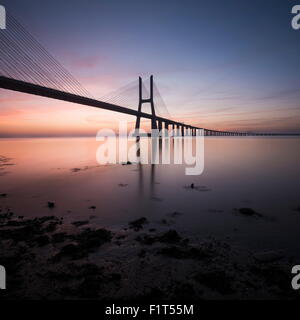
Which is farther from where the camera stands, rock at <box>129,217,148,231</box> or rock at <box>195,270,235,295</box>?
rock at <box>129,217,148,231</box>

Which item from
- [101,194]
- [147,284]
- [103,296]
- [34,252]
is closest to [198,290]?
[147,284]

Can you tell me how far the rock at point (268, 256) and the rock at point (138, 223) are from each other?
7.77 ft

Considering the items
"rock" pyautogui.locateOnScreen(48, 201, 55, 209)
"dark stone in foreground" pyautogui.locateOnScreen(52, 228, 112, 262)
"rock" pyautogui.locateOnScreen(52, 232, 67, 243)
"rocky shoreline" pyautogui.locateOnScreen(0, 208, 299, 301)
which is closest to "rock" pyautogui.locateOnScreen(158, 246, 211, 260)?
"rocky shoreline" pyautogui.locateOnScreen(0, 208, 299, 301)

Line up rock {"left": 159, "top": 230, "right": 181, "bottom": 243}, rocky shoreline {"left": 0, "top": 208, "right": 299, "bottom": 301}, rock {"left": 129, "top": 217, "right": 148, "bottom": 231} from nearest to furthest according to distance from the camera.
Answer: rocky shoreline {"left": 0, "top": 208, "right": 299, "bottom": 301} → rock {"left": 159, "top": 230, "right": 181, "bottom": 243} → rock {"left": 129, "top": 217, "right": 148, "bottom": 231}

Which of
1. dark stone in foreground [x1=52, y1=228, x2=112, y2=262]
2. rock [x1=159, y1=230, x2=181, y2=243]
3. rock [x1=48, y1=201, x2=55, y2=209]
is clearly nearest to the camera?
dark stone in foreground [x1=52, y1=228, x2=112, y2=262]

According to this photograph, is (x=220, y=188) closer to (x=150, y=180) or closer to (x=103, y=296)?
(x=150, y=180)

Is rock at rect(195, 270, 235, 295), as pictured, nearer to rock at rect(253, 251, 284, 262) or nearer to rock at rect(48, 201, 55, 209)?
rock at rect(253, 251, 284, 262)

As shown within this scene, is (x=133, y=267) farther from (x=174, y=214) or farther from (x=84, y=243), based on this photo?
(x=174, y=214)

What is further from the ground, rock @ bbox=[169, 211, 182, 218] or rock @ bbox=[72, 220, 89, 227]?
rock @ bbox=[169, 211, 182, 218]

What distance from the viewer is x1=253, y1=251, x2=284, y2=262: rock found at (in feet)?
10.2

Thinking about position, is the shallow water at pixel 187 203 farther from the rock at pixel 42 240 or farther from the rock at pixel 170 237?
the rock at pixel 42 240

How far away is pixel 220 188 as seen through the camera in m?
7.89

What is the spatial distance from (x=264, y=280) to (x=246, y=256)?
58cm

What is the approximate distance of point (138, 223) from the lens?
4.61 metres
